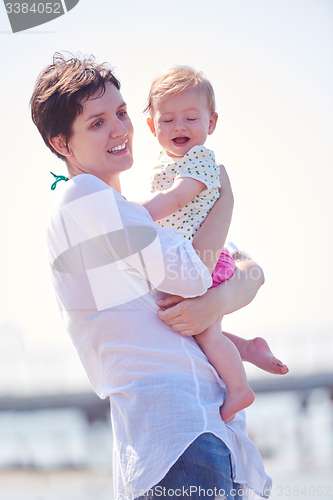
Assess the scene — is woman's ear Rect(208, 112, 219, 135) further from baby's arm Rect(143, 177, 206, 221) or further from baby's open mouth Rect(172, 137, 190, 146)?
baby's arm Rect(143, 177, 206, 221)

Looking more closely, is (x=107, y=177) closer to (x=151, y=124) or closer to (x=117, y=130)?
(x=117, y=130)

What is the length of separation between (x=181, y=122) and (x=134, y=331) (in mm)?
945

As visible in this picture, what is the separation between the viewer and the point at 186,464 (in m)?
1.23

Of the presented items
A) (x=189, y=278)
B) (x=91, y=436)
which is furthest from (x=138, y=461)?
(x=91, y=436)

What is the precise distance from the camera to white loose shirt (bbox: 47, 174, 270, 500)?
4.20ft

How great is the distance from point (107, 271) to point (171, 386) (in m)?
0.37

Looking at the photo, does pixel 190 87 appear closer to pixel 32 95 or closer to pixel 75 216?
pixel 32 95

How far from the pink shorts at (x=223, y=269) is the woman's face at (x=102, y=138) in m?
0.49

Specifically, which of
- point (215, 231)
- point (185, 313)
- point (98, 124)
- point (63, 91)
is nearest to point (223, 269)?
point (215, 231)

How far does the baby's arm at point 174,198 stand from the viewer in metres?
1.60

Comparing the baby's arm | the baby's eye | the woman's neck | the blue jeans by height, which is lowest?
the blue jeans

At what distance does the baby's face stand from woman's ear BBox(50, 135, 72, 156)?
0.40 meters

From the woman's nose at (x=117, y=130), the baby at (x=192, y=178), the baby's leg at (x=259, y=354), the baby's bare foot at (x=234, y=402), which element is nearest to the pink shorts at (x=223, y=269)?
the baby at (x=192, y=178)

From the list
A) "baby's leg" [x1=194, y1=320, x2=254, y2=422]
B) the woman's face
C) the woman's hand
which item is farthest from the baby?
the woman's face
